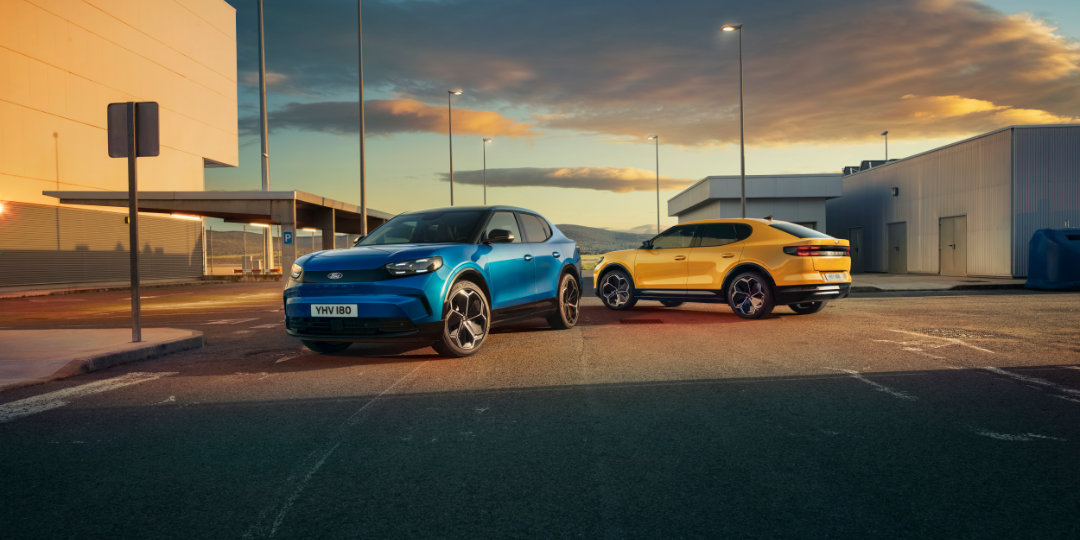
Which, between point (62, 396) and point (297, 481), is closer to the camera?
point (297, 481)

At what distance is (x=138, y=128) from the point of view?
8984 millimetres

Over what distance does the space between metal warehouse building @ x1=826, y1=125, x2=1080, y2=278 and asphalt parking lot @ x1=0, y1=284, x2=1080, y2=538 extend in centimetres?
1901

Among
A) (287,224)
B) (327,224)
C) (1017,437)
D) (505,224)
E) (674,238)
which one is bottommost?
(1017,437)

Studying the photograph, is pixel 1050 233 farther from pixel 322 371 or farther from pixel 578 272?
pixel 322 371

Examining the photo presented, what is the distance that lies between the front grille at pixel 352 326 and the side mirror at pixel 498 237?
1.62 metres

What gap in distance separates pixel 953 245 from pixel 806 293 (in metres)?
19.9

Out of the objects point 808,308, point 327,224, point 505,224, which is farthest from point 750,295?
point 327,224

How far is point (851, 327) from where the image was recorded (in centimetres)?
1054

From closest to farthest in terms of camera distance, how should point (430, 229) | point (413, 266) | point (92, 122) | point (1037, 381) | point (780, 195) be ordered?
point (1037, 381) < point (413, 266) < point (430, 229) < point (92, 122) < point (780, 195)

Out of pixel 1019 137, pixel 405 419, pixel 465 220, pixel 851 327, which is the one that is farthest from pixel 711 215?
pixel 405 419

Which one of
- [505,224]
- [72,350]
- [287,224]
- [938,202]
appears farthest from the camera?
[938,202]

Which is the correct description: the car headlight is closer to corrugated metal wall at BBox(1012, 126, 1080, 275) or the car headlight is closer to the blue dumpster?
the blue dumpster

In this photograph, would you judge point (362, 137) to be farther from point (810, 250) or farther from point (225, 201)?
point (810, 250)

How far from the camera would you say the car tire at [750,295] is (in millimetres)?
11773
